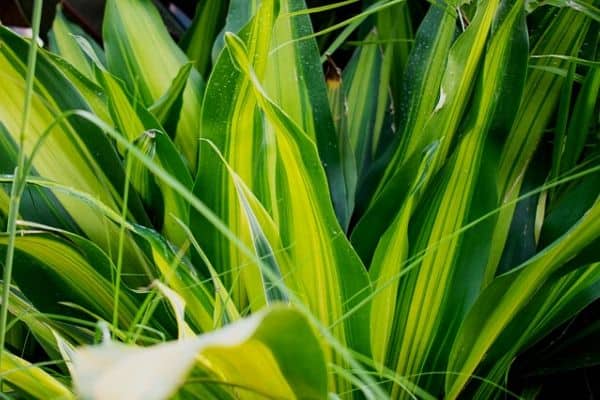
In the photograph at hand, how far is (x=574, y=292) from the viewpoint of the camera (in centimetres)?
45

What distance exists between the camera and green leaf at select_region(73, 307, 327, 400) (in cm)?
15

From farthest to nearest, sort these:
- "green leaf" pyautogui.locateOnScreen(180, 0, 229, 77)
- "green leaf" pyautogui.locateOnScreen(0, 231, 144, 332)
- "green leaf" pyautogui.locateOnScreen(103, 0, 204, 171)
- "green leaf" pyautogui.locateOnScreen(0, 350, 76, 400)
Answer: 1. "green leaf" pyautogui.locateOnScreen(180, 0, 229, 77)
2. "green leaf" pyautogui.locateOnScreen(103, 0, 204, 171)
3. "green leaf" pyautogui.locateOnScreen(0, 231, 144, 332)
4. "green leaf" pyautogui.locateOnScreen(0, 350, 76, 400)

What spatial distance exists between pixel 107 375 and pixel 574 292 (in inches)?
14.3

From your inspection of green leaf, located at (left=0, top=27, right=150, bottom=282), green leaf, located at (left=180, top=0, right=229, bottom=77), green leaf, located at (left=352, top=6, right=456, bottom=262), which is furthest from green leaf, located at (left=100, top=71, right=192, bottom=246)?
green leaf, located at (left=180, top=0, right=229, bottom=77)

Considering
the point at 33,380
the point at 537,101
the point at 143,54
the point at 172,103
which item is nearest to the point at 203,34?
the point at 143,54

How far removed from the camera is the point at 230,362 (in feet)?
0.90

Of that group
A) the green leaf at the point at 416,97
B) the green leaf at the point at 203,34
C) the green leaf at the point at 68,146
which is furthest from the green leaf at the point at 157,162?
the green leaf at the point at 203,34

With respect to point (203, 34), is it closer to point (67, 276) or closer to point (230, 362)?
point (67, 276)

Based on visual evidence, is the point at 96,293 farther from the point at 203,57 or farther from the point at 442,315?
the point at 203,57

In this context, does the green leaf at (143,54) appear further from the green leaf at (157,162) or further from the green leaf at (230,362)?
the green leaf at (230,362)

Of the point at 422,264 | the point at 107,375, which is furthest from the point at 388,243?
the point at 107,375

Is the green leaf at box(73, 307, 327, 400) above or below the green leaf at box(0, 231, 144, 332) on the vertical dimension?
above

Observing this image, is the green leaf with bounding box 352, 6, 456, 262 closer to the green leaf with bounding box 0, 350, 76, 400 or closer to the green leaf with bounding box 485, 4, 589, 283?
the green leaf with bounding box 485, 4, 589, 283

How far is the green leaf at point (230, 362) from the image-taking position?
0.15 metres
